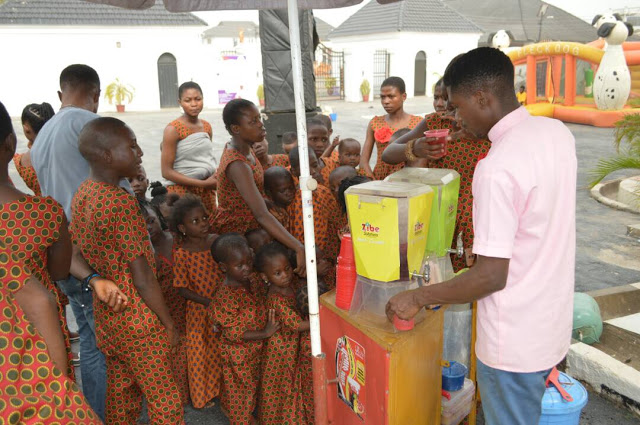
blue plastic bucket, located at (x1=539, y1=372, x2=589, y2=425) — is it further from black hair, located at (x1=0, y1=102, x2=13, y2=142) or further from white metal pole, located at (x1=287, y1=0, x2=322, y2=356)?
black hair, located at (x1=0, y1=102, x2=13, y2=142)

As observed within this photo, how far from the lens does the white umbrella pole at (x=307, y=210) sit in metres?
1.94

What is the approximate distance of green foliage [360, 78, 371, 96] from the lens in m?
27.1

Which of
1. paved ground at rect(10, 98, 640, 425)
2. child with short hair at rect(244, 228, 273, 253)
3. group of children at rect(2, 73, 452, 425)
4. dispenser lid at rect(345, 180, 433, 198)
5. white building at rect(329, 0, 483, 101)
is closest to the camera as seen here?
dispenser lid at rect(345, 180, 433, 198)

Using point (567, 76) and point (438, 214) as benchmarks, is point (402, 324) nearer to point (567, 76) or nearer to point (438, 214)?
point (438, 214)

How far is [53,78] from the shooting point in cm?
2394

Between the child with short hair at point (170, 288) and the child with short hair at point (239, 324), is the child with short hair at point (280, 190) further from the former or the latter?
the child with short hair at point (170, 288)

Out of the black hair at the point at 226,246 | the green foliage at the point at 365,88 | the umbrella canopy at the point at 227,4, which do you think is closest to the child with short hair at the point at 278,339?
the black hair at the point at 226,246

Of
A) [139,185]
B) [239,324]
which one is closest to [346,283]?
[239,324]

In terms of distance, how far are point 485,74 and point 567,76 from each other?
16.4 metres

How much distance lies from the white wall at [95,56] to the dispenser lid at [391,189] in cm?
2360

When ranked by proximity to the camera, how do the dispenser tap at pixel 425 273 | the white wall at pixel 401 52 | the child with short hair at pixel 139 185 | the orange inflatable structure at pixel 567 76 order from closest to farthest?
the dispenser tap at pixel 425 273
the child with short hair at pixel 139 185
the orange inflatable structure at pixel 567 76
the white wall at pixel 401 52

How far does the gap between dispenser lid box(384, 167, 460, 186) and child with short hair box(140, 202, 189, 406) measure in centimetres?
160

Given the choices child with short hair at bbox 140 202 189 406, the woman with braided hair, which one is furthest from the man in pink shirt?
the woman with braided hair

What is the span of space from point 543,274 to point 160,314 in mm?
1705
